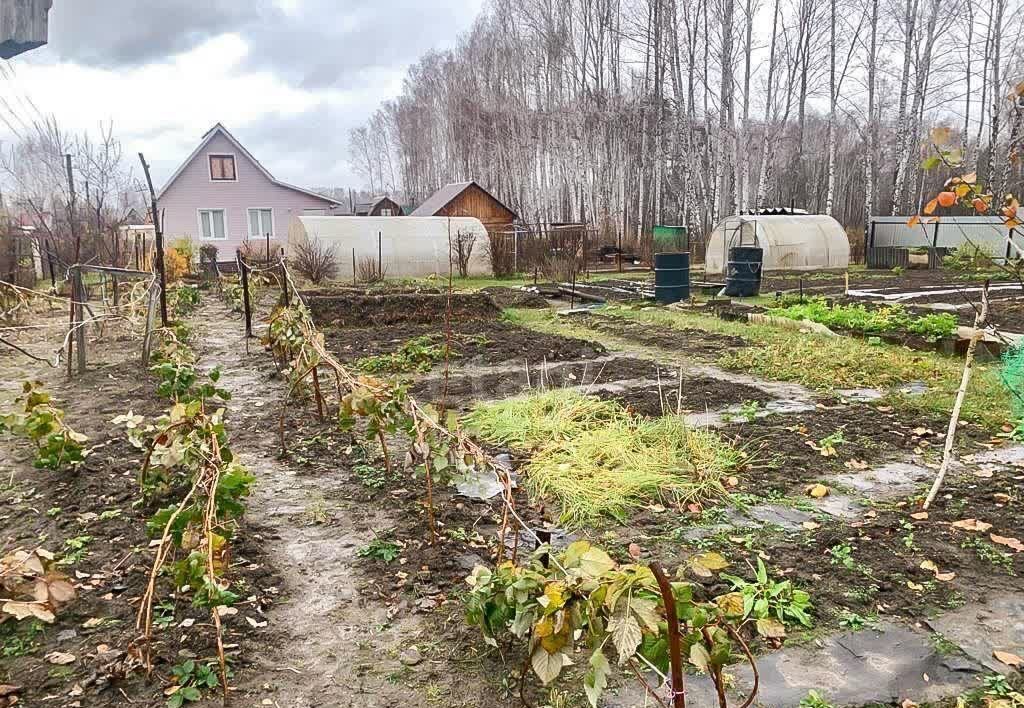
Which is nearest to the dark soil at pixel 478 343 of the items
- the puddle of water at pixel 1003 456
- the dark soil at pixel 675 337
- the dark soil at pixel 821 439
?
the dark soil at pixel 675 337

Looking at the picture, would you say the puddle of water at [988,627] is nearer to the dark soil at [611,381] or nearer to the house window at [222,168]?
the dark soil at [611,381]

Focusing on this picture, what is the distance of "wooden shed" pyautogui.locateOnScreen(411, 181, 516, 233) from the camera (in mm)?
29328

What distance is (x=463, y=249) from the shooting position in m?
20.3

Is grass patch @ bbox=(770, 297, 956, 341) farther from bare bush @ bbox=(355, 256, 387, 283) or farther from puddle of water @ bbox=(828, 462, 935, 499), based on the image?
bare bush @ bbox=(355, 256, 387, 283)

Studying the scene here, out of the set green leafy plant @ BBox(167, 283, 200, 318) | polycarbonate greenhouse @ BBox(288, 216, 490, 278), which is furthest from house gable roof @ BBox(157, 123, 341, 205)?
green leafy plant @ BBox(167, 283, 200, 318)

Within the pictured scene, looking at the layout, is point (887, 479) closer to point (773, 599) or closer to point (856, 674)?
point (773, 599)

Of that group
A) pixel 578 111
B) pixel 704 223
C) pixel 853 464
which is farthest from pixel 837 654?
pixel 578 111

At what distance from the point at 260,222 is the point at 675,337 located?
25.6m

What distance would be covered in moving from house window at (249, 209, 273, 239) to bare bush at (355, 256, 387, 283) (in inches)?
532

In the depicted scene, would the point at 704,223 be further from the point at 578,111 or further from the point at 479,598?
the point at 479,598

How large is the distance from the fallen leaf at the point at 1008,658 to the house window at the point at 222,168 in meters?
31.9

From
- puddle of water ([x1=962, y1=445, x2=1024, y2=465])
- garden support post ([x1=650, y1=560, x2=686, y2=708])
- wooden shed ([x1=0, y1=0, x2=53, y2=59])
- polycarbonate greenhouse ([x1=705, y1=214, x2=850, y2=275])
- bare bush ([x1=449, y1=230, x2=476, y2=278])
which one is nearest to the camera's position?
wooden shed ([x1=0, y1=0, x2=53, y2=59])

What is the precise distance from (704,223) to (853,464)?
2526cm

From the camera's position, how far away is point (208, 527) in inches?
98.7
